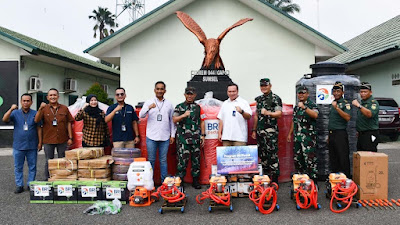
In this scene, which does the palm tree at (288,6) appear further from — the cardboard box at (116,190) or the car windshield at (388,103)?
the cardboard box at (116,190)

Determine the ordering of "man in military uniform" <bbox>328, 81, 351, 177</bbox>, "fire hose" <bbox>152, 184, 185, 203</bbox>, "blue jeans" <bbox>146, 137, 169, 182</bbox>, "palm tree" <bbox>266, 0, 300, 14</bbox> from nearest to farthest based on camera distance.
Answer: "fire hose" <bbox>152, 184, 185, 203</bbox>, "man in military uniform" <bbox>328, 81, 351, 177</bbox>, "blue jeans" <bbox>146, 137, 169, 182</bbox>, "palm tree" <bbox>266, 0, 300, 14</bbox>

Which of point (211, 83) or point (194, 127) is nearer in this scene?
point (194, 127)

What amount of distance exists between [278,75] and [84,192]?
349 inches

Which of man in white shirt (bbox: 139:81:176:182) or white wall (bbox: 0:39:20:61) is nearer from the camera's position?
man in white shirt (bbox: 139:81:176:182)

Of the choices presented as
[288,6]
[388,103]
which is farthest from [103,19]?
[388,103]

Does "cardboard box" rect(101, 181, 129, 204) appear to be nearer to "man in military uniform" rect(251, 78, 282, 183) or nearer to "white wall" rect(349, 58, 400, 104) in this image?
"man in military uniform" rect(251, 78, 282, 183)

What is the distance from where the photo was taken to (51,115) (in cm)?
582

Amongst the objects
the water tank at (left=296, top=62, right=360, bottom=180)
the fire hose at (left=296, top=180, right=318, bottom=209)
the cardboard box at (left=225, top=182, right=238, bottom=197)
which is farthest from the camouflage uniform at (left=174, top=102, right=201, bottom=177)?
the water tank at (left=296, top=62, right=360, bottom=180)

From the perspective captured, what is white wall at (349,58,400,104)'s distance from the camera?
1359 centimetres

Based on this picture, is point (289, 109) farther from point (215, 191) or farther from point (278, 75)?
point (278, 75)

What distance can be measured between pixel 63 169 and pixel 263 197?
313 centimetres

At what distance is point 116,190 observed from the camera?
4.97 m

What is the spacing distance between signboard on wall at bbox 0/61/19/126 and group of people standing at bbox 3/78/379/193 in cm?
723

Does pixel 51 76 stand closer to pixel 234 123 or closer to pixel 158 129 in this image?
pixel 158 129
